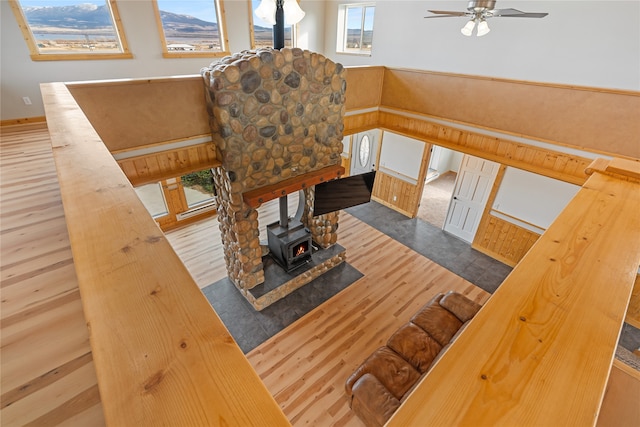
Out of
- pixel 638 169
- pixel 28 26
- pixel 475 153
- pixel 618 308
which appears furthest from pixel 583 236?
pixel 28 26

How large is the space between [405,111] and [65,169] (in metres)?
6.30

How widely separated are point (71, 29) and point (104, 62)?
2.11ft

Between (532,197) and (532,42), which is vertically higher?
(532,42)

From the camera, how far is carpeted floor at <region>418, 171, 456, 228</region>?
299 inches

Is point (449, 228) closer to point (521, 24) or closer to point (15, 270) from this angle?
point (521, 24)

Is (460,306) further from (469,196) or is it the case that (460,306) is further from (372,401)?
(469,196)

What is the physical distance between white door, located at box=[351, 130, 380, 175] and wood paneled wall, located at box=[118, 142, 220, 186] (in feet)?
15.7

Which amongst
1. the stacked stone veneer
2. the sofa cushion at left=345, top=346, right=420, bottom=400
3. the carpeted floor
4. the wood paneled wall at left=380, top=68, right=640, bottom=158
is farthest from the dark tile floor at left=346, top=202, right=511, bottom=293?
the sofa cushion at left=345, top=346, right=420, bottom=400

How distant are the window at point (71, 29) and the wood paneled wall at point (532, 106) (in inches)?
215

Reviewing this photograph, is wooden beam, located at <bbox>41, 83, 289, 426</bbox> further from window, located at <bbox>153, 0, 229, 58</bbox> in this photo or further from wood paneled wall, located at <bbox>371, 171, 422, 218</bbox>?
wood paneled wall, located at <bbox>371, 171, 422, 218</bbox>

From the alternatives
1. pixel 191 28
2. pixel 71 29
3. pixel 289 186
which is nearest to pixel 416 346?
pixel 289 186

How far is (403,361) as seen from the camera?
3186mm

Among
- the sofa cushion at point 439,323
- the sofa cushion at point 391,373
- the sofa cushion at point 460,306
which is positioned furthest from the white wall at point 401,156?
the sofa cushion at point 391,373

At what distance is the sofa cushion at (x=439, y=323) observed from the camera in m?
3.45
